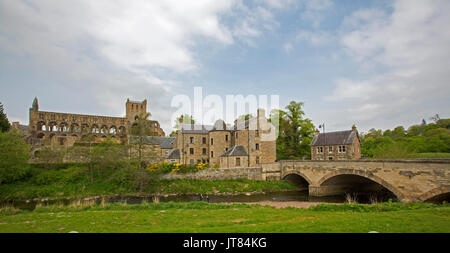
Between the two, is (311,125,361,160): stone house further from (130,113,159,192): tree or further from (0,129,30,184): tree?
(0,129,30,184): tree

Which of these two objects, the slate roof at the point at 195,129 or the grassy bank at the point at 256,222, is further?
the slate roof at the point at 195,129

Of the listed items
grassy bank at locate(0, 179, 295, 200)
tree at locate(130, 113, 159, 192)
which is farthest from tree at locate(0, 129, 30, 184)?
tree at locate(130, 113, 159, 192)

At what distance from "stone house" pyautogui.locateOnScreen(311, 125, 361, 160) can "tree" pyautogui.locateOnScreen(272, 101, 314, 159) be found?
2.57 meters

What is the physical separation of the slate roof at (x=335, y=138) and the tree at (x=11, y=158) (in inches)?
1663

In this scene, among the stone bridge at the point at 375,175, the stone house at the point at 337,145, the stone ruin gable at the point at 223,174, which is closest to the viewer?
the stone bridge at the point at 375,175

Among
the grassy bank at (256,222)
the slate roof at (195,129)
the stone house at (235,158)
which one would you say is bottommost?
the grassy bank at (256,222)

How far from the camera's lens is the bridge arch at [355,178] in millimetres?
18672

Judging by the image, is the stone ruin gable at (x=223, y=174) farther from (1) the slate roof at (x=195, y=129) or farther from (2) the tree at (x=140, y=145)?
(1) the slate roof at (x=195, y=129)

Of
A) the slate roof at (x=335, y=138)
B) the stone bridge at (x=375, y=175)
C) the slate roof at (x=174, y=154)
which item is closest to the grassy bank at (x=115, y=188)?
the stone bridge at (x=375, y=175)

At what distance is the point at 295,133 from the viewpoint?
41.4m

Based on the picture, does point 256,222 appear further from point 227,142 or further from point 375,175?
point 227,142

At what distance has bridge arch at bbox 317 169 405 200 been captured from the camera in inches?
735
